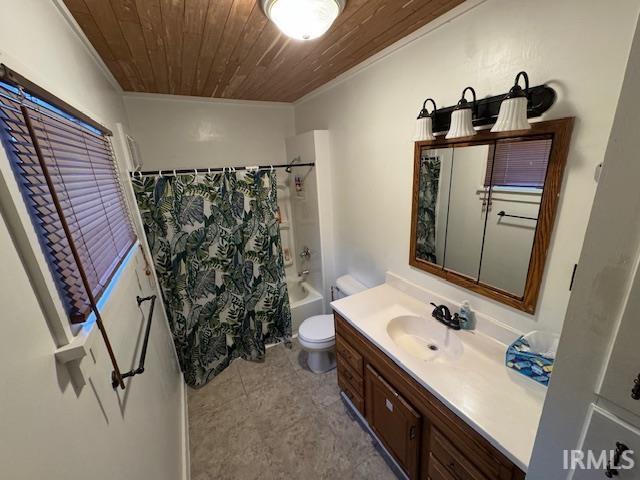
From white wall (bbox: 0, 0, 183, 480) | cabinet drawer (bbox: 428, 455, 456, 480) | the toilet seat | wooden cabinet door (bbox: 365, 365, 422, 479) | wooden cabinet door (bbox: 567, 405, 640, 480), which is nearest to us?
white wall (bbox: 0, 0, 183, 480)

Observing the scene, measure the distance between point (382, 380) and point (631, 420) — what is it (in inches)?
39.4

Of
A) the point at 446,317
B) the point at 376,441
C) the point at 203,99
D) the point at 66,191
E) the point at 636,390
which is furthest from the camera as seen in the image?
→ the point at 203,99

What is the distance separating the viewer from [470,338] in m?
1.36

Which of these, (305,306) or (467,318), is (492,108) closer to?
(467,318)

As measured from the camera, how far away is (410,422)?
4.12ft

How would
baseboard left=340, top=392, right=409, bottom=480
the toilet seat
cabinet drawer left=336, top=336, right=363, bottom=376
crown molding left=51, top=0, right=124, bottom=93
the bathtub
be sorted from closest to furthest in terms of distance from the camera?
1. crown molding left=51, top=0, right=124, bottom=93
2. baseboard left=340, top=392, right=409, bottom=480
3. cabinet drawer left=336, top=336, right=363, bottom=376
4. the toilet seat
5. the bathtub

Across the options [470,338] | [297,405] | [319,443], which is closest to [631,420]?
[470,338]

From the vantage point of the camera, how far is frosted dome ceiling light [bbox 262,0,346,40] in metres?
1.01

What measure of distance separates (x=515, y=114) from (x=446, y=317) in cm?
104

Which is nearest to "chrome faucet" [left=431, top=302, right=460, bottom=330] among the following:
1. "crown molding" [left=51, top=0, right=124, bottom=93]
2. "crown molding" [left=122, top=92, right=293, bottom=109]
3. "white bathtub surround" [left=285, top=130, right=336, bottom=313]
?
"white bathtub surround" [left=285, top=130, right=336, bottom=313]

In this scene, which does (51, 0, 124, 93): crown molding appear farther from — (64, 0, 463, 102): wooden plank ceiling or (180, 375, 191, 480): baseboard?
(180, 375, 191, 480): baseboard

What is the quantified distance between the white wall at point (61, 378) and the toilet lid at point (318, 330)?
1078 mm

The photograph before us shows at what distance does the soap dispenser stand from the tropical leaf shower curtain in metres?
1.55

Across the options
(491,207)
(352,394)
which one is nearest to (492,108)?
(491,207)
